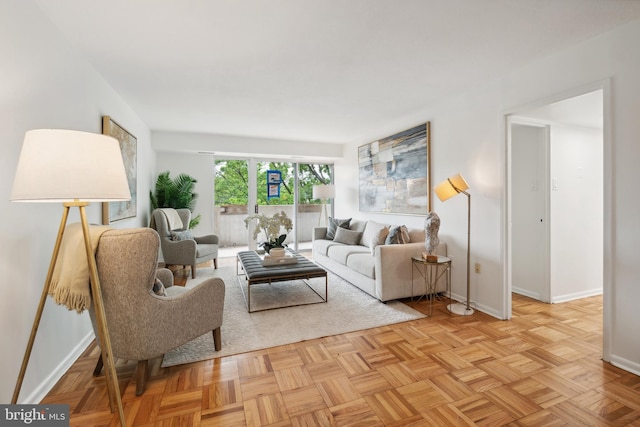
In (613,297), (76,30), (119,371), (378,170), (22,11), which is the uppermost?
(76,30)

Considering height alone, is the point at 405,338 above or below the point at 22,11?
below

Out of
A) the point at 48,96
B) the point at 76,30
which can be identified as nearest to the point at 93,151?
the point at 48,96

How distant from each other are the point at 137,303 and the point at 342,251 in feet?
9.45

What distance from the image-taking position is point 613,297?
6.97 ft

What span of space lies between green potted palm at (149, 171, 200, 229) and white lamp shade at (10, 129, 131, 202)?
398cm

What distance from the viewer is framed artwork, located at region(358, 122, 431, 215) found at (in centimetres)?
396

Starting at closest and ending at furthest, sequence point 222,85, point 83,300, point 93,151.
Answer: point 93,151 < point 83,300 < point 222,85

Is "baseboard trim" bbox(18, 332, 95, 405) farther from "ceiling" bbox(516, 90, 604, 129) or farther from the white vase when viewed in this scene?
"ceiling" bbox(516, 90, 604, 129)

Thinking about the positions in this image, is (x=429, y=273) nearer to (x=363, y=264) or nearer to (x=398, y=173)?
(x=363, y=264)

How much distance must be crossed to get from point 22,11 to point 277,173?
489 cm

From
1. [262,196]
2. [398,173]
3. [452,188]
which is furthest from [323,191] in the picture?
[452,188]

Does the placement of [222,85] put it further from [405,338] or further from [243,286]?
[405,338]

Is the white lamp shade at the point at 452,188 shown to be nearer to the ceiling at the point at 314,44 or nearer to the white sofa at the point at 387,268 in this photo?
the white sofa at the point at 387,268

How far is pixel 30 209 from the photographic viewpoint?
175cm
